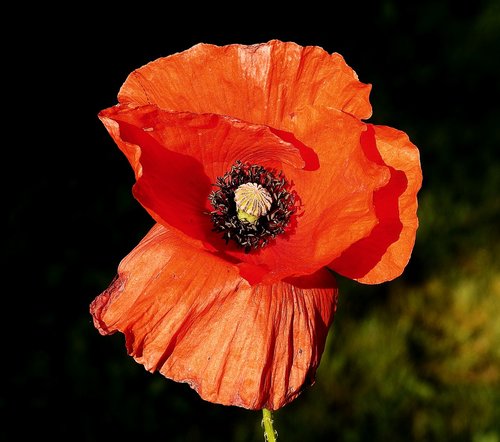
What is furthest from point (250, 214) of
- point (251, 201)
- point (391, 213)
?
point (391, 213)

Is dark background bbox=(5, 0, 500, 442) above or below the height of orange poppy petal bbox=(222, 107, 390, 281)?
below

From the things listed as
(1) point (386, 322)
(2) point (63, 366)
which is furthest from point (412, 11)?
(2) point (63, 366)

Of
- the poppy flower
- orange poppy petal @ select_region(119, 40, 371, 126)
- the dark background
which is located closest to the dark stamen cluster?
the poppy flower

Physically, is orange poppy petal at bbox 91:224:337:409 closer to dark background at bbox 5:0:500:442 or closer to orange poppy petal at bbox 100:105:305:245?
orange poppy petal at bbox 100:105:305:245

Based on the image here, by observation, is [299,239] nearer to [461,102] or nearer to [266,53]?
[266,53]

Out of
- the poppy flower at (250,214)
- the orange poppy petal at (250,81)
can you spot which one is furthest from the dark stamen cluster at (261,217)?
the orange poppy petal at (250,81)

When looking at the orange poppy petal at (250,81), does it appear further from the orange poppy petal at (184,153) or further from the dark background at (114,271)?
the dark background at (114,271)

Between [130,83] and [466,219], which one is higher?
[130,83]
